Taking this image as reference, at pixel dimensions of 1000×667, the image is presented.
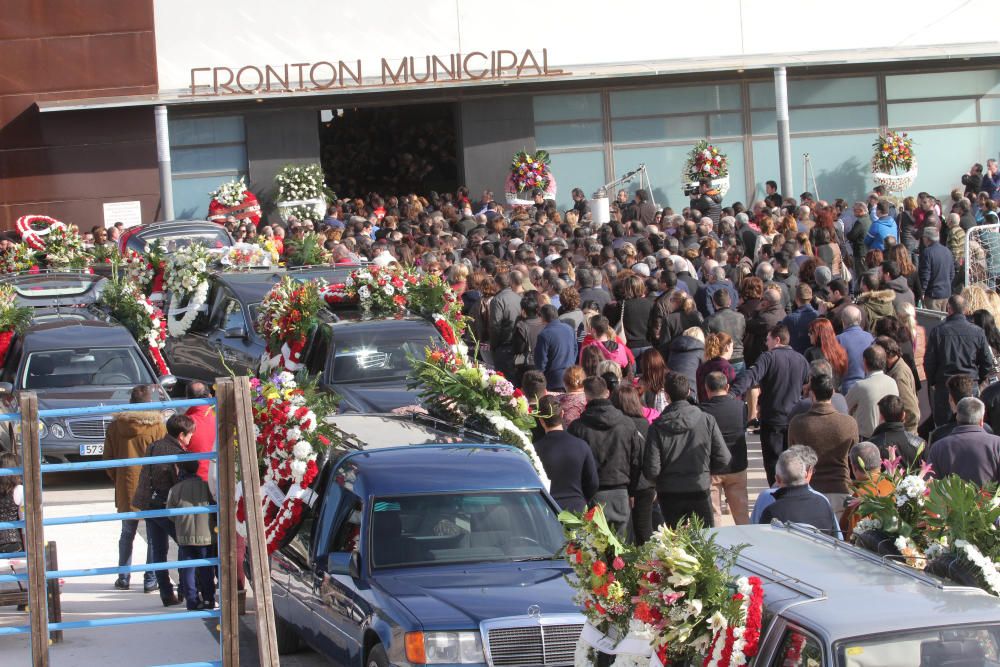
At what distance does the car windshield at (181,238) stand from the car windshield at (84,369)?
546 cm

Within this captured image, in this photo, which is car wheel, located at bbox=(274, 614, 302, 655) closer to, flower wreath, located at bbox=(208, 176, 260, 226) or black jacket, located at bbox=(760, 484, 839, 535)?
black jacket, located at bbox=(760, 484, 839, 535)

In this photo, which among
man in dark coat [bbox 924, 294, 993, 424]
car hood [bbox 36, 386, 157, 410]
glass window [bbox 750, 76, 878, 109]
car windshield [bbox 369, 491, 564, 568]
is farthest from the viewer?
glass window [bbox 750, 76, 878, 109]

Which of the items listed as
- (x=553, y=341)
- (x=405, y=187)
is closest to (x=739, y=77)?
(x=405, y=187)

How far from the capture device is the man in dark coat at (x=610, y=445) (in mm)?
9961

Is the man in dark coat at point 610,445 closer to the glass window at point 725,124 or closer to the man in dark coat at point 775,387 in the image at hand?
the man in dark coat at point 775,387

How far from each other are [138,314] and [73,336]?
5.53 feet

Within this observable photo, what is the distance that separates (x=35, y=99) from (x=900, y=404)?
2371 centimetres

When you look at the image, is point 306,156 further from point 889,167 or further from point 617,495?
point 617,495

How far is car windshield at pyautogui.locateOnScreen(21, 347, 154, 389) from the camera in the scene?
15352mm

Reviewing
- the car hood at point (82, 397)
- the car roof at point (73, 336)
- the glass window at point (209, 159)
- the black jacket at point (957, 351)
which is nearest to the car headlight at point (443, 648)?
the black jacket at point (957, 351)

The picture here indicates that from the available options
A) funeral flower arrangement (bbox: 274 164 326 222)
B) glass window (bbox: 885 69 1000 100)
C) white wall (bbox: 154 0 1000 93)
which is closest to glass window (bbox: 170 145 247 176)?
white wall (bbox: 154 0 1000 93)

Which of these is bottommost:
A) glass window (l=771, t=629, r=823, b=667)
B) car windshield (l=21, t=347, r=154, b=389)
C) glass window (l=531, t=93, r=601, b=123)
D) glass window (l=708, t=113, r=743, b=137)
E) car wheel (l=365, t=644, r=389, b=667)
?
car wheel (l=365, t=644, r=389, b=667)

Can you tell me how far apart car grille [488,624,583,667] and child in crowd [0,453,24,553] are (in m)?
4.17

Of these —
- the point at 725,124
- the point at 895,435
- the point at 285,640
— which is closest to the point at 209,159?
the point at 725,124
